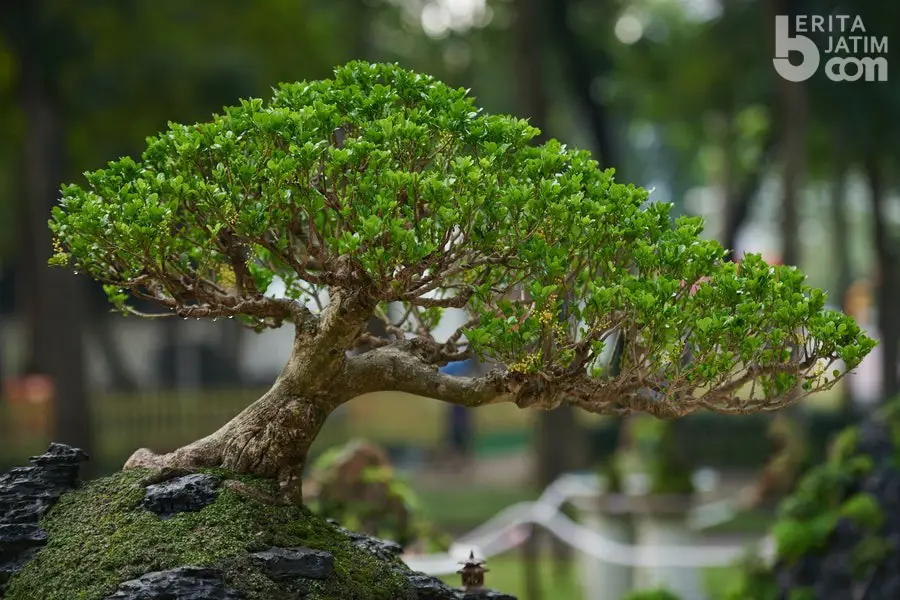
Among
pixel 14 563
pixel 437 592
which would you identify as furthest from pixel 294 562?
Answer: pixel 14 563

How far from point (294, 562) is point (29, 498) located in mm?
1377

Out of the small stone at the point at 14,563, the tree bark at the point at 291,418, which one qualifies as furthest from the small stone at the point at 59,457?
the small stone at the point at 14,563

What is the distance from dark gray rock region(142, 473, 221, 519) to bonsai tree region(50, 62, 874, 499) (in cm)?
43

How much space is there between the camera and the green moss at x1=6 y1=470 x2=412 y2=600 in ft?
16.6

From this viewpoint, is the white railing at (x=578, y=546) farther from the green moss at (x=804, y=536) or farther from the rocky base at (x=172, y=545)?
the rocky base at (x=172, y=545)

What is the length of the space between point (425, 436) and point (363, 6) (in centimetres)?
969

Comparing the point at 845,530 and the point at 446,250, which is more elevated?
the point at 446,250

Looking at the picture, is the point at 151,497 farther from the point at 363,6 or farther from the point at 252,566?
the point at 363,6

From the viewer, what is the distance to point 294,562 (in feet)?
17.0

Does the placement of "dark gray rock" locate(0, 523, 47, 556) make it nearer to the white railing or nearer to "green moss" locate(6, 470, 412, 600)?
"green moss" locate(6, 470, 412, 600)

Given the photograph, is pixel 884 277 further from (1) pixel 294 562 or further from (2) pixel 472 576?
(1) pixel 294 562

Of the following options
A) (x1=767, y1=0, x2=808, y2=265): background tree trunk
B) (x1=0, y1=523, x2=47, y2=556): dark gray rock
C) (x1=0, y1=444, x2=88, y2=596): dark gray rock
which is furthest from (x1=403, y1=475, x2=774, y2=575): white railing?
(x1=767, y1=0, x2=808, y2=265): background tree trunk

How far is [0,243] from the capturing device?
30484 millimetres

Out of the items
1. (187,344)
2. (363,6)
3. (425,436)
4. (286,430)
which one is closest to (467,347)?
(286,430)
